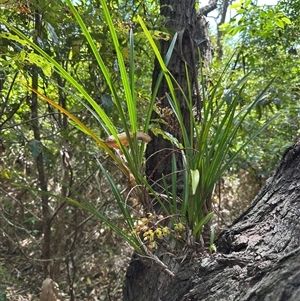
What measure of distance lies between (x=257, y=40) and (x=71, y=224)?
5.77 ft

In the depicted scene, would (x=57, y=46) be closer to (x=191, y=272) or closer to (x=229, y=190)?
(x=191, y=272)

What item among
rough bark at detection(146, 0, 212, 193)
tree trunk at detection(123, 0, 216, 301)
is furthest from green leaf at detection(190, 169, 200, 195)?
rough bark at detection(146, 0, 212, 193)

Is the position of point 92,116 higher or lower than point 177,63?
lower

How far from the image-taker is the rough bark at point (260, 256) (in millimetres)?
504

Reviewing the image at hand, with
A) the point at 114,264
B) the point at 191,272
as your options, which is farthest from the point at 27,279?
the point at 191,272

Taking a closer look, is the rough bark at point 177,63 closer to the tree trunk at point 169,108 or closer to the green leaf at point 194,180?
the tree trunk at point 169,108

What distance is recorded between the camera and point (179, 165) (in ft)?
4.72

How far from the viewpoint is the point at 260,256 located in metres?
0.63

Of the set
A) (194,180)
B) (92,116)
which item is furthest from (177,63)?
(194,180)

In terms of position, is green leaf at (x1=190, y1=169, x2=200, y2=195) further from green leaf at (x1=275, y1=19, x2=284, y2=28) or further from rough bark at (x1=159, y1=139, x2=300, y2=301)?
green leaf at (x1=275, y1=19, x2=284, y2=28)

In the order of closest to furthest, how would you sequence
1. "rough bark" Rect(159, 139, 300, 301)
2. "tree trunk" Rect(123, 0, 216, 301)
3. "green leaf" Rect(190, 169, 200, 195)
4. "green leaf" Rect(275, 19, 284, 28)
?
"rough bark" Rect(159, 139, 300, 301)
"green leaf" Rect(190, 169, 200, 195)
"tree trunk" Rect(123, 0, 216, 301)
"green leaf" Rect(275, 19, 284, 28)

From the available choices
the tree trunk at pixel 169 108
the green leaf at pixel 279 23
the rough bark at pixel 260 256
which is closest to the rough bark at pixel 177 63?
the tree trunk at pixel 169 108

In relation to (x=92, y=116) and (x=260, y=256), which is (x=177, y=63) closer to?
(x=92, y=116)

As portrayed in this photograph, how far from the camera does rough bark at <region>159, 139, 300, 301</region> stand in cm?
50
